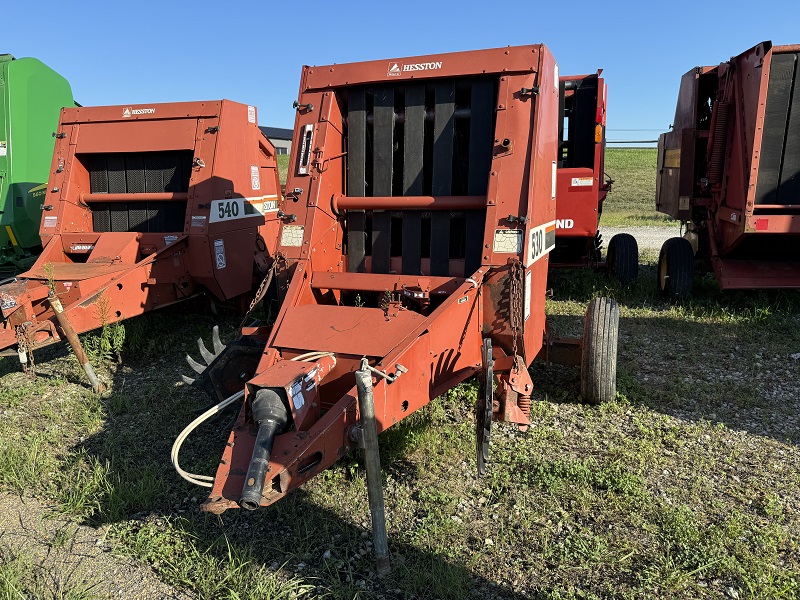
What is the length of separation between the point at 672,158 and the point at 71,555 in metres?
8.00

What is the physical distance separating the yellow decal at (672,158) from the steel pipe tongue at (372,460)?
668 centimetres

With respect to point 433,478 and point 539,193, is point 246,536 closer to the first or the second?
point 433,478

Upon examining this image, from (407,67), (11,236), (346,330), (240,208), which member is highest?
(407,67)

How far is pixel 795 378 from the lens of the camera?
507cm

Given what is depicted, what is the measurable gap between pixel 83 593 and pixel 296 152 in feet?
9.18

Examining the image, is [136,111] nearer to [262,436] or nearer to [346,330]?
[346,330]

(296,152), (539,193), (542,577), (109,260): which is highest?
(296,152)

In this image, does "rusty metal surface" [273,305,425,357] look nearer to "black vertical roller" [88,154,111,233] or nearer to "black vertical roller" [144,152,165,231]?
"black vertical roller" [144,152,165,231]

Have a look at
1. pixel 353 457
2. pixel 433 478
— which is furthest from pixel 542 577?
pixel 353 457

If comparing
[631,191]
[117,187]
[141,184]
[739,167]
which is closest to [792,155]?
[739,167]

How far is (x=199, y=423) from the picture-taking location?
9.18 ft

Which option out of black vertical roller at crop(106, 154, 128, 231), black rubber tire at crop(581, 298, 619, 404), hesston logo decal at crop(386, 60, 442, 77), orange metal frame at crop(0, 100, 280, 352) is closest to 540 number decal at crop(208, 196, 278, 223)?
orange metal frame at crop(0, 100, 280, 352)

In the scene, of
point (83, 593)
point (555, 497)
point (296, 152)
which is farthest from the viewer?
point (296, 152)

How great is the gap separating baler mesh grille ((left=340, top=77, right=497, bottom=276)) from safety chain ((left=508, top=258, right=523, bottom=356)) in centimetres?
53
